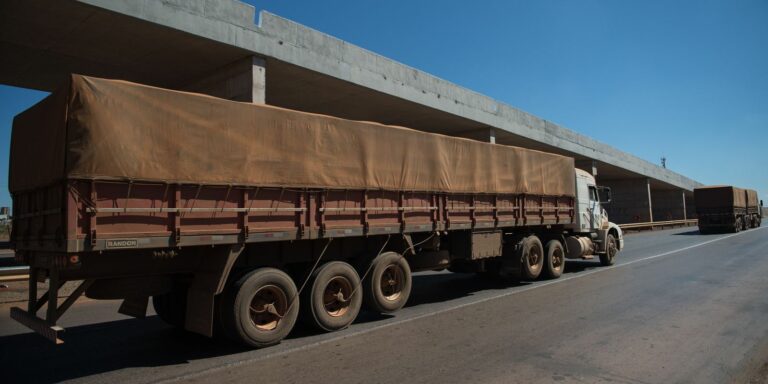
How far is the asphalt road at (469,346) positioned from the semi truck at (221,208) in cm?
52

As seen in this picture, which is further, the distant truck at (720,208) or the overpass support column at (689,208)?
the overpass support column at (689,208)

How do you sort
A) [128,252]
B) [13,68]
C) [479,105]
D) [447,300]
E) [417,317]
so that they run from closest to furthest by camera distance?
[128,252], [417,317], [447,300], [13,68], [479,105]

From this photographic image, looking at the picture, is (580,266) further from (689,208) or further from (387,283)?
(689,208)

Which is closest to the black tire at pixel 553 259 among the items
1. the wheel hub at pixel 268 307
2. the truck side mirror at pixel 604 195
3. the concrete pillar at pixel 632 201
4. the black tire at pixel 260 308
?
the truck side mirror at pixel 604 195

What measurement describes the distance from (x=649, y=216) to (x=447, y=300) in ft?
147

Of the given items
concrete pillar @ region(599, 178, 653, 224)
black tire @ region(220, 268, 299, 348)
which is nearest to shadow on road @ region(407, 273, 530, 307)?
black tire @ region(220, 268, 299, 348)

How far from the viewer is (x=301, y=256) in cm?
678

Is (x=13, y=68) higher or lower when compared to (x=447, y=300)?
higher

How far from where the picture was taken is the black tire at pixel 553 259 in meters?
11.4

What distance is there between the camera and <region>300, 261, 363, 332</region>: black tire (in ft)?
21.3

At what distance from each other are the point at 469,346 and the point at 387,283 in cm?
228

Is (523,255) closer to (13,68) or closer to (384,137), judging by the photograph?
(384,137)

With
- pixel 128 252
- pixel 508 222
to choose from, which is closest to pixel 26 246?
pixel 128 252

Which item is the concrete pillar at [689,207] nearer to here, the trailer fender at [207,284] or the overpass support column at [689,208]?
the overpass support column at [689,208]
